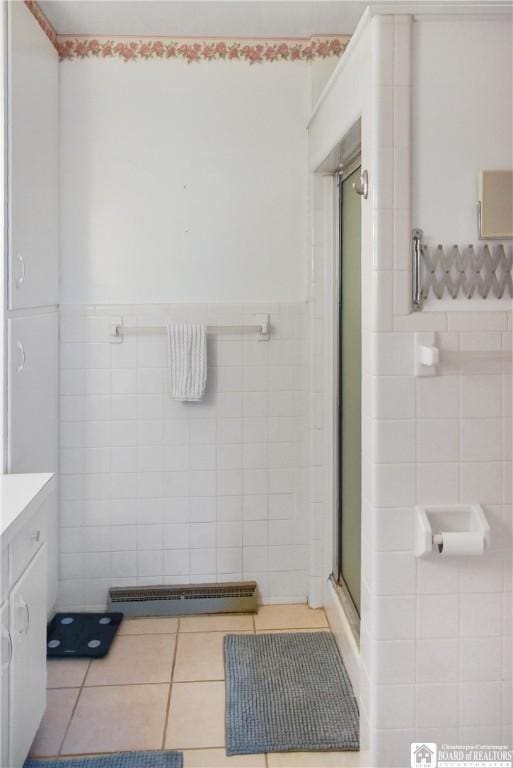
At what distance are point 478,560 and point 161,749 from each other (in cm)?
110

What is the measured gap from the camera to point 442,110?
1.64m

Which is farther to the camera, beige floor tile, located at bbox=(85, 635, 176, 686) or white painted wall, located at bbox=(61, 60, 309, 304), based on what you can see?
white painted wall, located at bbox=(61, 60, 309, 304)

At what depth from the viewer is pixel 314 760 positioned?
1.88m

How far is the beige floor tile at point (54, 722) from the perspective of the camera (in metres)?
1.94

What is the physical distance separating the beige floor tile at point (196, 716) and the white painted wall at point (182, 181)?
1492mm

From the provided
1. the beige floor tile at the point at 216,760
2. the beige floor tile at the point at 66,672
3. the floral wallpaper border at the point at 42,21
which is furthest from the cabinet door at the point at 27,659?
the floral wallpaper border at the point at 42,21

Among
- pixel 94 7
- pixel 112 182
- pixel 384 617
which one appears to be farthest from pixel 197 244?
pixel 384 617

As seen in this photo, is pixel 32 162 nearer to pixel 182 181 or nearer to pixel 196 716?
pixel 182 181

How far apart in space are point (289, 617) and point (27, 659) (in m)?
1.26

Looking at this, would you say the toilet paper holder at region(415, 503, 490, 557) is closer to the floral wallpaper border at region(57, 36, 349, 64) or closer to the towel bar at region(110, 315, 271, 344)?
the towel bar at region(110, 315, 271, 344)

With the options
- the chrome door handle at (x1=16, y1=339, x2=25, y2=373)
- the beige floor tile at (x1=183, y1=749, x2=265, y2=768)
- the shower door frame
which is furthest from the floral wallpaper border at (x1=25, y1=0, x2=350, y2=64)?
the beige floor tile at (x1=183, y1=749, x2=265, y2=768)

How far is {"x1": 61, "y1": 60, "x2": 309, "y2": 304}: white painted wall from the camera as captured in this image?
2.64 meters

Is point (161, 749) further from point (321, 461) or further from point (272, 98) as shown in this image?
point (272, 98)

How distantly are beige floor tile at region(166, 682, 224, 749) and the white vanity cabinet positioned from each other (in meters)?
0.42
